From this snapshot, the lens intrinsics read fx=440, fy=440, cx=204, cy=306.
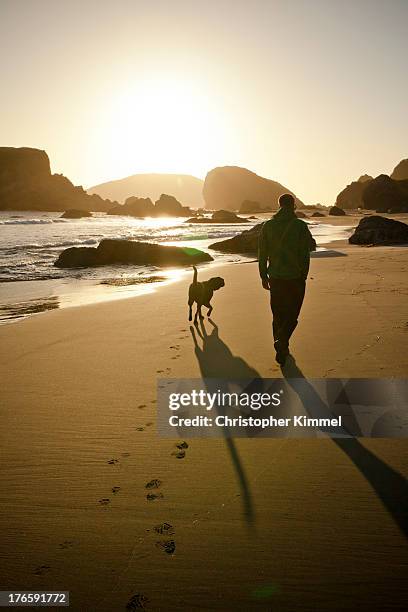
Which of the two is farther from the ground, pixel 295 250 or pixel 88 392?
pixel 295 250

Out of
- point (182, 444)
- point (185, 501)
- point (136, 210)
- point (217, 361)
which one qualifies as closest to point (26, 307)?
point (217, 361)

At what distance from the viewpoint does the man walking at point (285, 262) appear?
5398 mm

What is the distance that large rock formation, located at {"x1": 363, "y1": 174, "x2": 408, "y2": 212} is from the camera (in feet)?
278

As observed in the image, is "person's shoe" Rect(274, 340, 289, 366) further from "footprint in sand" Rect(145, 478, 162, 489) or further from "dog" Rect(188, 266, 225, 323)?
"footprint in sand" Rect(145, 478, 162, 489)

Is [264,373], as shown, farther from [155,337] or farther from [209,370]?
[155,337]

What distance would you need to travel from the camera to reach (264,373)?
5.09 meters

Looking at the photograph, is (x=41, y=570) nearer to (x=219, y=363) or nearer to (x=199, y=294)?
(x=219, y=363)

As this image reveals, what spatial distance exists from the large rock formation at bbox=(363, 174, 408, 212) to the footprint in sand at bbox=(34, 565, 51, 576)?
296ft

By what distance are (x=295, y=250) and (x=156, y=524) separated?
3695 millimetres

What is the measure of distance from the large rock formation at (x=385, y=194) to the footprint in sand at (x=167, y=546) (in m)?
89.8

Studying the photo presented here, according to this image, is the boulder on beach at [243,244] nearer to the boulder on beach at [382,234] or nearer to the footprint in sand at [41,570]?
the boulder on beach at [382,234]

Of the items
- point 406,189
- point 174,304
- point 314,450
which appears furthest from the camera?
point 406,189

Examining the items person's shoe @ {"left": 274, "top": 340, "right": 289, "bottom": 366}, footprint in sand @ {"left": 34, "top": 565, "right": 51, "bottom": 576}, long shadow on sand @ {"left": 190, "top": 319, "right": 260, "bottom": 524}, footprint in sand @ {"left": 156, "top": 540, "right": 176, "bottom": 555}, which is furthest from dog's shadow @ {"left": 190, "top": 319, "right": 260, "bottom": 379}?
footprint in sand @ {"left": 34, "top": 565, "right": 51, "bottom": 576}

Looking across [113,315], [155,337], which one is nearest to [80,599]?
[155,337]
